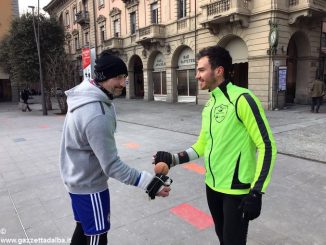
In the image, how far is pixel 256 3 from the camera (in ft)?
51.8

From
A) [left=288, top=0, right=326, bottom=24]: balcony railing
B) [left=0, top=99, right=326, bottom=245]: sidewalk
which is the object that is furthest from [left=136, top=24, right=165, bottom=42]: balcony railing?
[left=0, top=99, right=326, bottom=245]: sidewalk

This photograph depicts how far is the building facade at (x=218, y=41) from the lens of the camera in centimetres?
1543

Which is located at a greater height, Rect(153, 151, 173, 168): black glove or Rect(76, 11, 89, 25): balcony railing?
Rect(76, 11, 89, 25): balcony railing

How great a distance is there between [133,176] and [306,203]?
301cm

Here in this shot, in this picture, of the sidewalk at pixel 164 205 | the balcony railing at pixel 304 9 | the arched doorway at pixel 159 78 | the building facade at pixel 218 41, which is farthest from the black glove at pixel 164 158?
the arched doorway at pixel 159 78

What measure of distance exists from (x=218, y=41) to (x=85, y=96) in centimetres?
1683

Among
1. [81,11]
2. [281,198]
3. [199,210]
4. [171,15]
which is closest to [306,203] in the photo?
[281,198]

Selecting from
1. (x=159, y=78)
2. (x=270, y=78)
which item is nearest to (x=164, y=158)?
(x=270, y=78)

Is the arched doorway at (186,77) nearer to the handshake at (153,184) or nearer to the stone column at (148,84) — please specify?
the stone column at (148,84)

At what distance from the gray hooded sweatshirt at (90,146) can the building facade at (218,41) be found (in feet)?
22.5

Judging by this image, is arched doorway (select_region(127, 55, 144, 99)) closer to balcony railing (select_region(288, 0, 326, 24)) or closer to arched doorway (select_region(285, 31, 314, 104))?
arched doorway (select_region(285, 31, 314, 104))

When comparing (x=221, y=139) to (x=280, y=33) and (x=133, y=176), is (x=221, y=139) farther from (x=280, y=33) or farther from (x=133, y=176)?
(x=280, y=33)

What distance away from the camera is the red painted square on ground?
352 cm

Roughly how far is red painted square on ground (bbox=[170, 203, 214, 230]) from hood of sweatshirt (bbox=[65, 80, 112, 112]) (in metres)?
2.10
